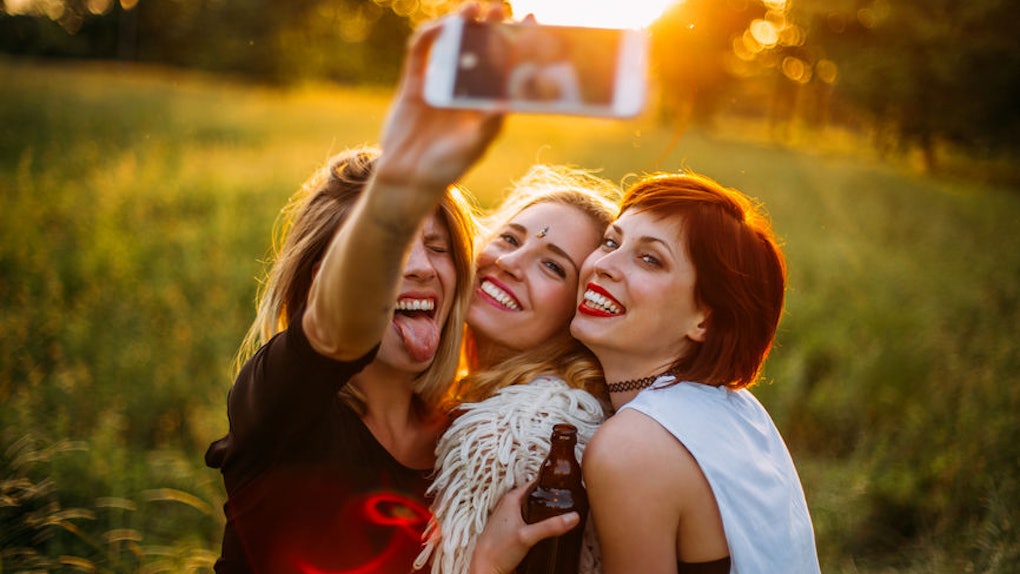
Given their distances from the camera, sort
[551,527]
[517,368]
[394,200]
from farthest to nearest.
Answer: [517,368]
[551,527]
[394,200]

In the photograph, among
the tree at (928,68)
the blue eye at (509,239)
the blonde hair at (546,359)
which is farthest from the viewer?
the tree at (928,68)

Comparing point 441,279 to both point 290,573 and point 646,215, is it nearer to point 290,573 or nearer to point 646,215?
point 646,215

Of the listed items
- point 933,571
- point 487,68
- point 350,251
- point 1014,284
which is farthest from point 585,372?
point 1014,284

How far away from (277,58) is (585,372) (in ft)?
138

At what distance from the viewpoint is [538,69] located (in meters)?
1.03

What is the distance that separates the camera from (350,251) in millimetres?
1246

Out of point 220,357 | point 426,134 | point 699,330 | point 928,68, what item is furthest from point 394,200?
point 928,68

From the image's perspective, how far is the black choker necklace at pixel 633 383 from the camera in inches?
87.6

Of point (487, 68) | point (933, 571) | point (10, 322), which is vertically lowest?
point (933, 571)

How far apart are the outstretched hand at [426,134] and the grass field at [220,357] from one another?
23 centimetres

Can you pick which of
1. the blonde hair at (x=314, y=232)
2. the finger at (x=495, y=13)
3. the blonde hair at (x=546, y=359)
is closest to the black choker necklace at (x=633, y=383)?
the blonde hair at (x=546, y=359)

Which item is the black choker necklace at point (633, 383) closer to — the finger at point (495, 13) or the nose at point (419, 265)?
the nose at point (419, 265)

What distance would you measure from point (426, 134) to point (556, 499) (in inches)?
44.1

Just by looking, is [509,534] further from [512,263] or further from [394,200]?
[394,200]
